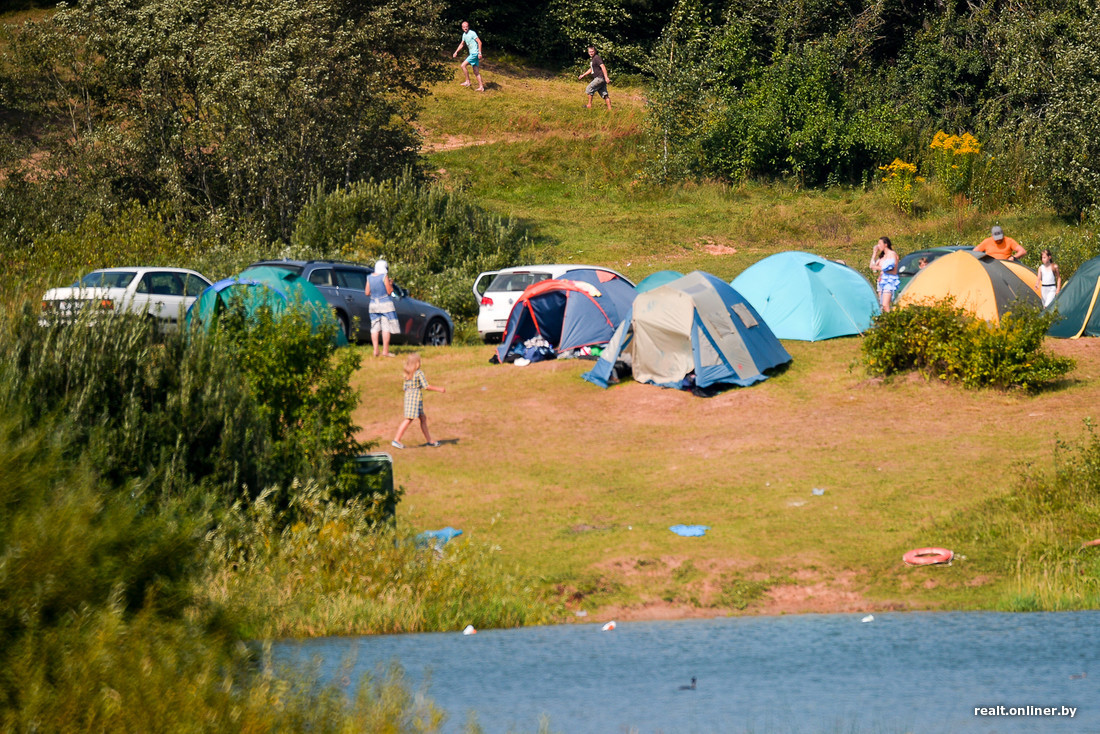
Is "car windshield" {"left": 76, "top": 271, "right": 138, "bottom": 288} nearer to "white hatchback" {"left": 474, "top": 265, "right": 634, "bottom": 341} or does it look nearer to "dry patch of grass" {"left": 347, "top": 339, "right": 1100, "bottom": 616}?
"dry patch of grass" {"left": 347, "top": 339, "right": 1100, "bottom": 616}

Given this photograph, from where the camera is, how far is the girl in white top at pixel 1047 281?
803 inches

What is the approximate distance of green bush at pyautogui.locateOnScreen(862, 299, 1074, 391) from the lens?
16.2 meters

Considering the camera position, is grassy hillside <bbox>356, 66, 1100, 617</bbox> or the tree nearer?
grassy hillside <bbox>356, 66, 1100, 617</bbox>

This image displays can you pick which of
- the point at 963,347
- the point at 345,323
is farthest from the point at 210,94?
the point at 963,347

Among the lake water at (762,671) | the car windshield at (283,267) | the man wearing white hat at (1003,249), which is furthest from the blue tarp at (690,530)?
the car windshield at (283,267)

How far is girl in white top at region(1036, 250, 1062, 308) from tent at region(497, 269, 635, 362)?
24.1 ft

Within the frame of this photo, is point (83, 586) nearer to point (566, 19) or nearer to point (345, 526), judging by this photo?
point (345, 526)

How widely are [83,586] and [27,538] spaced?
0.43 m

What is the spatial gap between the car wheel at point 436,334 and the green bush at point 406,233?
11.8 feet

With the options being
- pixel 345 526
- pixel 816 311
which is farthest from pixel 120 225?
pixel 345 526

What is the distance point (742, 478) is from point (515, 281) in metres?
9.30

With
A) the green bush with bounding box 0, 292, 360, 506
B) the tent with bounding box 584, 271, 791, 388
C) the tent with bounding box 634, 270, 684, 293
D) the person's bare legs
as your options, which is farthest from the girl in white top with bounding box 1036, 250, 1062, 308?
the green bush with bounding box 0, 292, 360, 506

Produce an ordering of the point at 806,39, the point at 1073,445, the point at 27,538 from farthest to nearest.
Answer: the point at 806,39
the point at 1073,445
the point at 27,538

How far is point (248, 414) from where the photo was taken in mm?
11484
